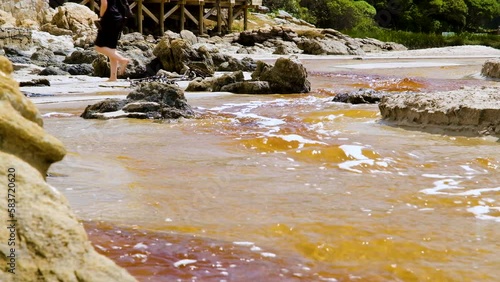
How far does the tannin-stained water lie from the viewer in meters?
2.99

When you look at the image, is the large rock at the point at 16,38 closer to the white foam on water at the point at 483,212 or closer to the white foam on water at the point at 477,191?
the white foam on water at the point at 477,191

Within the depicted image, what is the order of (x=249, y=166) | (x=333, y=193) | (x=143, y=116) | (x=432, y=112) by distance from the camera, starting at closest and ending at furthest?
1. (x=333, y=193)
2. (x=249, y=166)
3. (x=432, y=112)
4. (x=143, y=116)

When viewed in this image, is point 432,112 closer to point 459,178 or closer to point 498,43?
point 459,178

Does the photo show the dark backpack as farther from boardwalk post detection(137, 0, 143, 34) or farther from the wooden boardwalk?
boardwalk post detection(137, 0, 143, 34)

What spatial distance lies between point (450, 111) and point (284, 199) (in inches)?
130

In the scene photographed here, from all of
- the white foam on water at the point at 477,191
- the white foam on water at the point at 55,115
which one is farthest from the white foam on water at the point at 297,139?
the white foam on water at the point at 55,115

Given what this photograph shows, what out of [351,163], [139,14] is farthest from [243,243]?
[139,14]

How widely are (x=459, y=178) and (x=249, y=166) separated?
4.68ft

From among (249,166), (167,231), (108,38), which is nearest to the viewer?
(167,231)

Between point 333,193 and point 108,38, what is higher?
point 108,38

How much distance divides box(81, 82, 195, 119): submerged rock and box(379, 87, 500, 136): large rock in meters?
2.24

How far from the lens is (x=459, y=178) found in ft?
15.8

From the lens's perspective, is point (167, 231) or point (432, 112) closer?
point (167, 231)

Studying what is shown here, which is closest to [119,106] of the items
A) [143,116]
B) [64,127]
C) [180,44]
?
[143,116]
